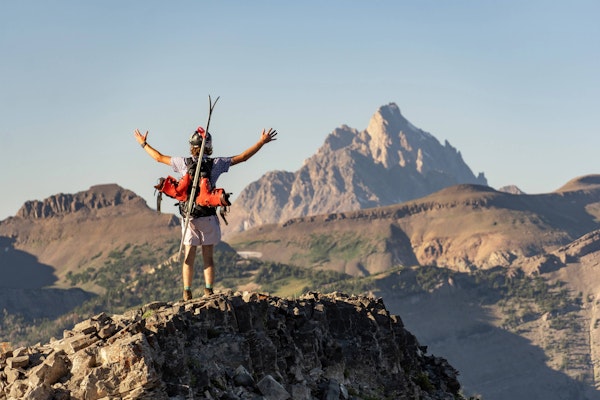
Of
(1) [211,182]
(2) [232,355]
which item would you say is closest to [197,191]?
(1) [211,182]

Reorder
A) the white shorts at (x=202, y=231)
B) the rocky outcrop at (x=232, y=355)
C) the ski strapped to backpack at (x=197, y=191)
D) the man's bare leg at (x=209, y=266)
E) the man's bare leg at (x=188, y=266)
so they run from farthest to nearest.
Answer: the man's bare leg at (x=209, y=266)
the man's bare leg at (x=188, y=266)
the white shorts at (x=202, y=231)
the ski strapped to backpack at (x=197, y=191)
the rocky outcrop at (x=232, y=355)

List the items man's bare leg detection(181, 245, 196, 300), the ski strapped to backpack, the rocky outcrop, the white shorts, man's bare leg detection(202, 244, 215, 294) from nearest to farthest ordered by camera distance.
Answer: the rocky outcrop, the ski strapped to backpack, the white shorts, man's bare leg detection(181, 245, 196, 300), man's bare leg detection(202, 244, 215, 294)

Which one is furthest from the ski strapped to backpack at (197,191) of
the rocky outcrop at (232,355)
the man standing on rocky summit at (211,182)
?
the rocky outcrop at (232,355)

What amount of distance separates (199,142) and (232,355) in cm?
643

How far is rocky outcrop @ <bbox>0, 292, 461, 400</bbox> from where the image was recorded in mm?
22312

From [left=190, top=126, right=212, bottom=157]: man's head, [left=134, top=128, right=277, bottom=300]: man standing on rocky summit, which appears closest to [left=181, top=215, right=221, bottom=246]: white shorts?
[left=134, top=128, right=277, bottom=300]: man standing on rocky summit

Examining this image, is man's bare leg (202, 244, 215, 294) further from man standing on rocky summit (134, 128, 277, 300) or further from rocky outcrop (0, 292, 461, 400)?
rocky outcrop (0, 292, 461, 400)

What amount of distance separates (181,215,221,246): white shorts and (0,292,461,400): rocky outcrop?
217cm

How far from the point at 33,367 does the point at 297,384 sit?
568cm

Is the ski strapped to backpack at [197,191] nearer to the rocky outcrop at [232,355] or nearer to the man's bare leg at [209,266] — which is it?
the man's bare leg at [209,266]

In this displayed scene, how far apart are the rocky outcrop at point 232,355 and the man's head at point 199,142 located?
3.91 metres

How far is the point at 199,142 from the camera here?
2998cm

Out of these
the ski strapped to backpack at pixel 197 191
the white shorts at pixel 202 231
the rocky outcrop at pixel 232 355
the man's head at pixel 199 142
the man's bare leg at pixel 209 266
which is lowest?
the rocky outcrop at pixel 232 355

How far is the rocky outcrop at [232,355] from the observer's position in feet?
73.2
